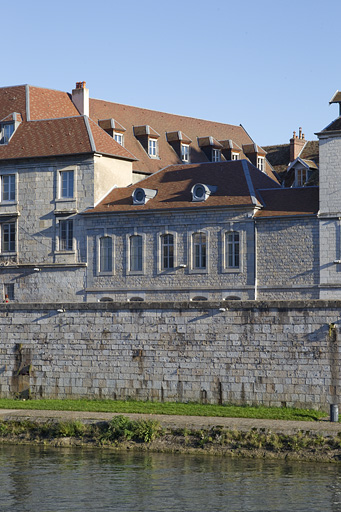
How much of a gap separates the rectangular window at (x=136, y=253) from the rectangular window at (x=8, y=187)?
7080 millimetres

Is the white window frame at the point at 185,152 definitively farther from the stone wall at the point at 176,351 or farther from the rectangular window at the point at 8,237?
the stone wall at the point at 176,351

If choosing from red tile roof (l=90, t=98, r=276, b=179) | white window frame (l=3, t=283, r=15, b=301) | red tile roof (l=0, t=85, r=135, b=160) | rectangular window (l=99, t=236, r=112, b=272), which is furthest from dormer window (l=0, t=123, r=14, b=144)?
rectangular window (l=99, t=236, r=112, b=272)

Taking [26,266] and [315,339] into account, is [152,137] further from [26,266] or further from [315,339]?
[315,339]

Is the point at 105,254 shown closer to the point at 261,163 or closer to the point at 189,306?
the point at 189,306

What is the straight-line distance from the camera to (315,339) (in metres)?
26.6

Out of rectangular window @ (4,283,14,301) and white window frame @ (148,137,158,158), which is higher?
white window frame @ (148,137,158,158)

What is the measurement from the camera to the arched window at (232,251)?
1731 inches

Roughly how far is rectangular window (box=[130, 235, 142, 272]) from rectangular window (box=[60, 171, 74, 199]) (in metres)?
4.14

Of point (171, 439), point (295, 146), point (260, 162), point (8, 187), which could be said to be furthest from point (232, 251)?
point (295, 146)

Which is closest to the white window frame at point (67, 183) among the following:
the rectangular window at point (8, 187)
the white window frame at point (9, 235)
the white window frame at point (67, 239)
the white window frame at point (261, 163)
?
the white window frame at point (67, 239)

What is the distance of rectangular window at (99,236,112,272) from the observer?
1818 inches

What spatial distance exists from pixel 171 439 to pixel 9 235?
2572cm

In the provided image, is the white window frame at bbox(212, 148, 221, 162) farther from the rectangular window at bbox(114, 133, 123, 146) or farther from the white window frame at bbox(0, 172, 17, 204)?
the white window frame at bbox(0, 172, 17, 204)

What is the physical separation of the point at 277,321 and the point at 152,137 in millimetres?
31027
